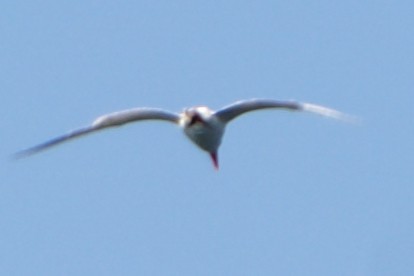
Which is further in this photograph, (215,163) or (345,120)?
(215,163)

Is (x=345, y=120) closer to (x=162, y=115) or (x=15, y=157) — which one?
(x=162, y=115)

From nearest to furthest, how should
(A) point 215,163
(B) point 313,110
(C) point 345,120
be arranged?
(C) point 345,120 < (B) point 313,110 < (A) point 215,163

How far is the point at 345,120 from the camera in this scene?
2066 cm

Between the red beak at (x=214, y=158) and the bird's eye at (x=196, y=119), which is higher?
the bird's eye at (x=196, y=119)

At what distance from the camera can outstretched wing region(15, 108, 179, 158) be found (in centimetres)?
2318

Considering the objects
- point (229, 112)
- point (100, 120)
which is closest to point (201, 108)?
point (229, 112)

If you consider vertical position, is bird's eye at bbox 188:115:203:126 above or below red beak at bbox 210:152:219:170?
above

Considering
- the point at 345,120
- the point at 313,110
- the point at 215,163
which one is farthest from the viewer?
the point at 215,163

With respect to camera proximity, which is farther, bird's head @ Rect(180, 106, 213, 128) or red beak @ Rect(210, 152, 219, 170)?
red beak @ Rect(210, 152, 219, 170)

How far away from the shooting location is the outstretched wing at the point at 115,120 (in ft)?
76.0

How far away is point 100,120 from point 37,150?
1160mm

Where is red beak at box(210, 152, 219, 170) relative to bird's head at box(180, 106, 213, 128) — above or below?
below

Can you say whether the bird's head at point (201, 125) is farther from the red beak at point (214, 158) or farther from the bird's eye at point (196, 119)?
the red beak at point (214, 158)

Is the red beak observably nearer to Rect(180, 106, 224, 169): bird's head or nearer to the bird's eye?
Rect(180, 106, 224, 169): bird's head
